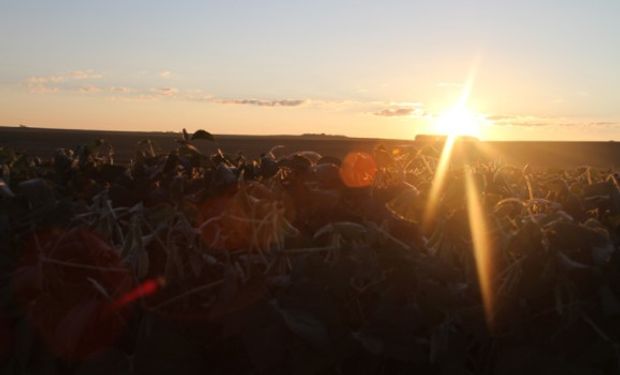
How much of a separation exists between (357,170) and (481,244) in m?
0.45

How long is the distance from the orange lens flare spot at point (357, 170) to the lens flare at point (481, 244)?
0.29 metres

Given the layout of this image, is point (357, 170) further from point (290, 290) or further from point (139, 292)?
point (139, 292)

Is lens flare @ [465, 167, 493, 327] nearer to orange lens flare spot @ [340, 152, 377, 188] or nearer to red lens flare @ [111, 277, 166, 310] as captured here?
orange lens flare spot @ [340, 152, 377, 188]

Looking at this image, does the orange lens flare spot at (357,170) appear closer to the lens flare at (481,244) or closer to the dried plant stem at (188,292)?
the lens flare at (481,244)

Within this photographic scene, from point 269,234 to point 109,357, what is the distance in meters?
0.44

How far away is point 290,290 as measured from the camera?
49.5 inches

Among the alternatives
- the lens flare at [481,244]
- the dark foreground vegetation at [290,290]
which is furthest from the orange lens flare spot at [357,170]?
the lens flare at [481,244]

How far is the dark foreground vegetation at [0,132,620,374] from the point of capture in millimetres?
1252

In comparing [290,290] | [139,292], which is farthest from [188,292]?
[290,290]

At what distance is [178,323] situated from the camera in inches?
52.1

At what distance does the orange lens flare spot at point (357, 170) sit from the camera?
1.78 meters

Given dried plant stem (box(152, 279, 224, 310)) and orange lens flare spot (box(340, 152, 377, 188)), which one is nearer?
dried plant stem (box(152, 279, 224, 310))

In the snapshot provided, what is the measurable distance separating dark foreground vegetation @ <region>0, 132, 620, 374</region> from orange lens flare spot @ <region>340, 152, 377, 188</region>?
87mm

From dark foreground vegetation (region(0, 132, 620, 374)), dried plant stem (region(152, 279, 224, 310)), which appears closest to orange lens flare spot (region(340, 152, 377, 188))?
dark foreground vegetation (region(0, 132, 620, 374))
